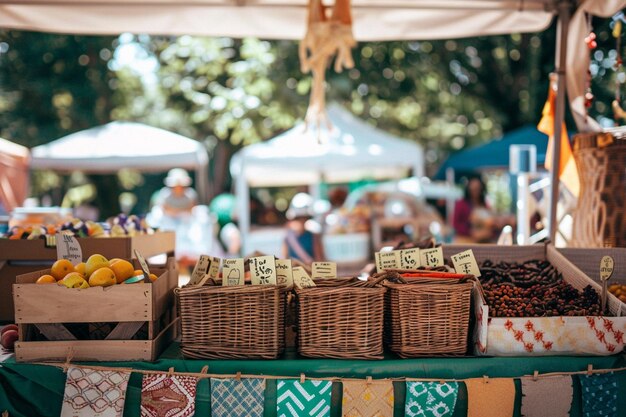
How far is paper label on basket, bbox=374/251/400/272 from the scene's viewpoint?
285 centimetres

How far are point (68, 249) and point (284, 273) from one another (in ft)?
3.40

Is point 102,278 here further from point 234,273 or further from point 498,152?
point 498,152

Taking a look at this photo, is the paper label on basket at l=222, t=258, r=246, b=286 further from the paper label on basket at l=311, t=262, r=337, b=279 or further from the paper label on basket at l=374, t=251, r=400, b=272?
the paper label on basket at l=374, t=251, r=400, b=272

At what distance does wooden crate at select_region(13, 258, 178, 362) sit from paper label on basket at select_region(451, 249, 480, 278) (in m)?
1.31

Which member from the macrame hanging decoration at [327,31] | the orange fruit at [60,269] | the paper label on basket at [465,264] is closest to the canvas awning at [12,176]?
the macrame hanging decoration at [327,31]

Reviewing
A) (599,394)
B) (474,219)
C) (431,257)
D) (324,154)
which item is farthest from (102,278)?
(474,219)

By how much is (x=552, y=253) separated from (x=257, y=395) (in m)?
1.81

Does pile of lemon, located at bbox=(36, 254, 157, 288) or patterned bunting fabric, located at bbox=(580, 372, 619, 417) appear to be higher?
pile of lemon, located at bbox=(36, 254, 157, 288)

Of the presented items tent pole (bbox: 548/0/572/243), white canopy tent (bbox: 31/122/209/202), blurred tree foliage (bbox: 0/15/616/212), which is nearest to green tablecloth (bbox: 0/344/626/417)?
tent pole (bbox: 548/0/572/243)

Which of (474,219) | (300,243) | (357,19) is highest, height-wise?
(357,19)

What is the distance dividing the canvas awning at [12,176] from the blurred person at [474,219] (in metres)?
7.15

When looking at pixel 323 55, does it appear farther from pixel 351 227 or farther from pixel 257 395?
pixel 351 227

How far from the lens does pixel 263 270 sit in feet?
8.52

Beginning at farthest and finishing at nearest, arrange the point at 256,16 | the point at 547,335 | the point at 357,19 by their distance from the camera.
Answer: the point at 357,19
the point at 256,16
the point at 547,335
